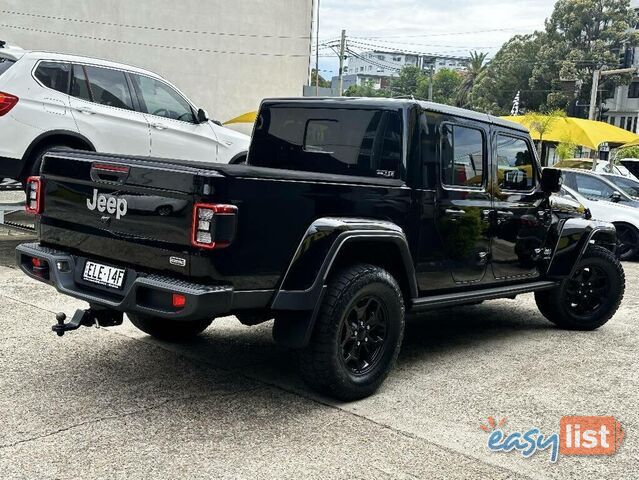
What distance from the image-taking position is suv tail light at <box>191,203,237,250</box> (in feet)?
12.7

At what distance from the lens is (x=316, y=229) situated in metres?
4.34

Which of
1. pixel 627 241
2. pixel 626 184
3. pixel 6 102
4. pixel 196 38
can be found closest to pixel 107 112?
pixel 6 102

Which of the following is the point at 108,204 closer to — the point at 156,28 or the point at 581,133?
the point at 581,133

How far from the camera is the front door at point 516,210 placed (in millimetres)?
5984

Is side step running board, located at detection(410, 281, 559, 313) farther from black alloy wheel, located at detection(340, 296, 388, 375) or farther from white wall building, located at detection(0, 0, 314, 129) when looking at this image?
white wall building, located at detection(0, 0, 314, 129)

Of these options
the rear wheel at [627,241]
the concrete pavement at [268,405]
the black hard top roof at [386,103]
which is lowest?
the rear wheel at [627,241]

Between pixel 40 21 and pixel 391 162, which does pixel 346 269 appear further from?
pixel 40 21

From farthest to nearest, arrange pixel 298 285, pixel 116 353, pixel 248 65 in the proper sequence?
pixel 248 65 → pixel 116 353 → pixel 298 285

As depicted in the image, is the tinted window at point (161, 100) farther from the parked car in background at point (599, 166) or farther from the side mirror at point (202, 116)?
the parked car in background at point (599, 166)

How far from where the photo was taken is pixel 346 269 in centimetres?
459

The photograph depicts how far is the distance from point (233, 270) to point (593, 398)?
261 cm

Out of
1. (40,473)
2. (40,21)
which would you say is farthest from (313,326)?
(40,21)

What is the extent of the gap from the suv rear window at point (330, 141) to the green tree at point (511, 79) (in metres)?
52.5

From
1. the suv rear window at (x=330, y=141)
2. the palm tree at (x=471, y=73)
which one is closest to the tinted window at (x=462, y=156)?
the suv rear window at (x=330, y=141)
